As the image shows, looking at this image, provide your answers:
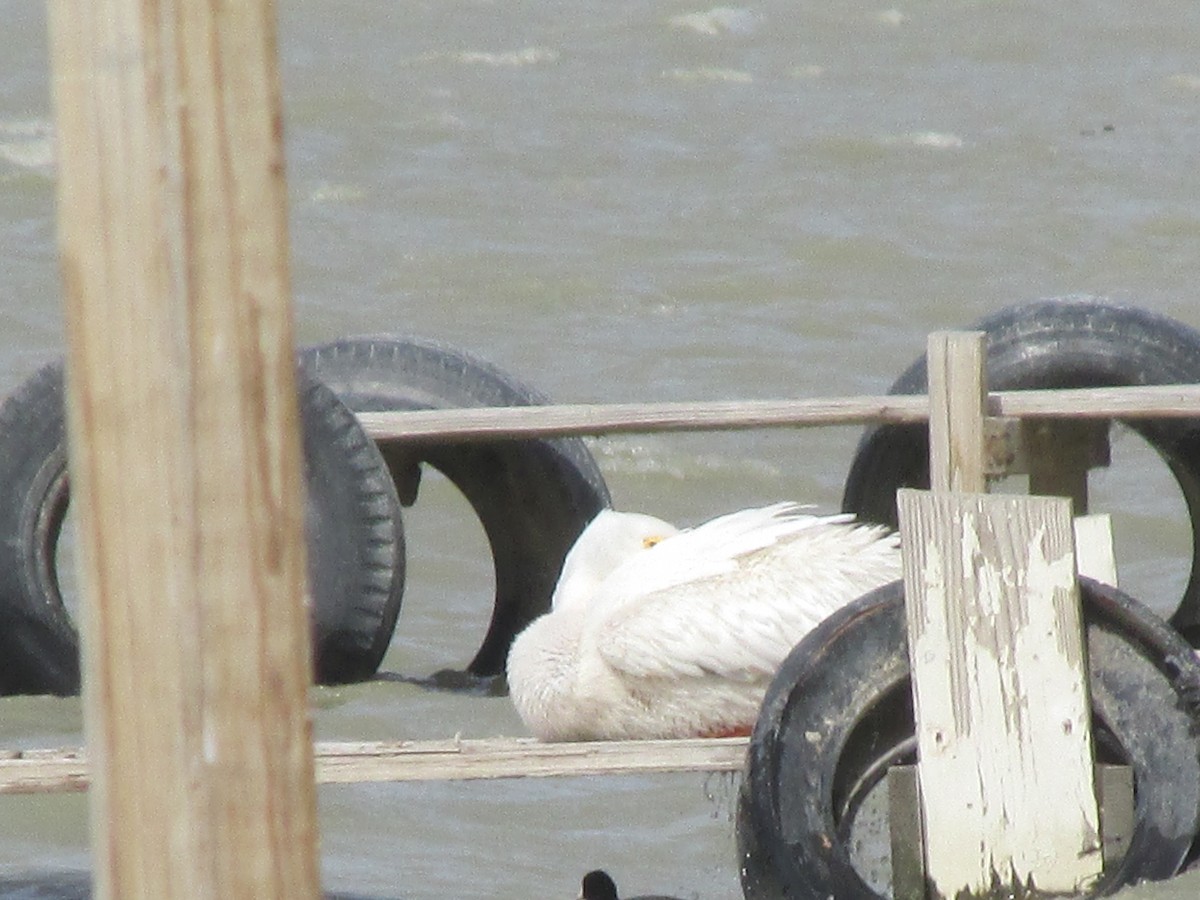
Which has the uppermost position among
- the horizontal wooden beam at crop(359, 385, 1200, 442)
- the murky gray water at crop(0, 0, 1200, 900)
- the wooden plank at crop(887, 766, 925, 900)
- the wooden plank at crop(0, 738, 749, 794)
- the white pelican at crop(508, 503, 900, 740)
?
the murky gray water at crop(0, 0, 1200, 900)

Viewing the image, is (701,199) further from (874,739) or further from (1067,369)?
(874,739)

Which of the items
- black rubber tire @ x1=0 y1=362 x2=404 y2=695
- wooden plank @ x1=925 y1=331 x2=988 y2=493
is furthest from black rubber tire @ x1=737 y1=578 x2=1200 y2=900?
black rubber tire @ x1=0 y1=362 x2=404 y2=695

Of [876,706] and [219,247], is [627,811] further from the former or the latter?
[219,247]

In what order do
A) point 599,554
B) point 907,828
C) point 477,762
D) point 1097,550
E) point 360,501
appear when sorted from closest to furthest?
point 907,828 < point 477,762 < point 1097,550 < point 599,554 < point 360,501

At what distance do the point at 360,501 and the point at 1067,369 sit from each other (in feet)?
7.38

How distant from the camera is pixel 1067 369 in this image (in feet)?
24.9

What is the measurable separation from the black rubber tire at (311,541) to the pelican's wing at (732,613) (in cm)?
143

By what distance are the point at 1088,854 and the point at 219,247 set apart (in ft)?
9.85

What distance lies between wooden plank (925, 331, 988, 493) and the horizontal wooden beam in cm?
14

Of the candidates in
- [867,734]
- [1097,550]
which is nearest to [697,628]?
[867,734]

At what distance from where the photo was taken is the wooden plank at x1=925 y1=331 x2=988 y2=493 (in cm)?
574

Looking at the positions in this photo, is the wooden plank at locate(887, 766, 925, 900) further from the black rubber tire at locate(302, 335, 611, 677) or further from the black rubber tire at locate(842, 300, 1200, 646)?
the black rubber tire at locate(302, 335, 611, 677)

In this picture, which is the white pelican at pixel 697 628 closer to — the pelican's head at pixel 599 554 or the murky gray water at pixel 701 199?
the pelican's head at pixel 599 554

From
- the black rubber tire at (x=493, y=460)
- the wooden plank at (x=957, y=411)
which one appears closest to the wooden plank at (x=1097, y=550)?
the wooden plank at (x=957, y=411)
